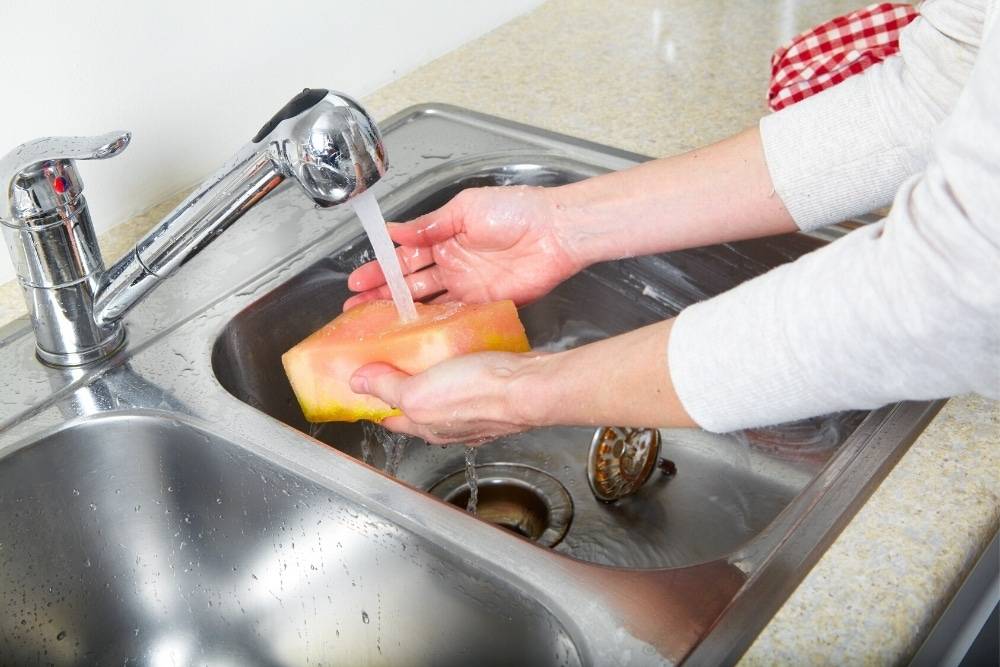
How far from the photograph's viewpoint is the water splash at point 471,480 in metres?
1.04

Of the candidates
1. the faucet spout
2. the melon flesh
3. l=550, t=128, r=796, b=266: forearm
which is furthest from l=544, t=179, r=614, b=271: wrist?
the faucet spout

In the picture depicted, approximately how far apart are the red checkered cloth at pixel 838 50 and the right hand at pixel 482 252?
372 millimetres

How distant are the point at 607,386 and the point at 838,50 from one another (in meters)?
0.66

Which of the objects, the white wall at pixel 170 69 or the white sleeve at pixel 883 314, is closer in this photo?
the white sleeve at pixel 883 314

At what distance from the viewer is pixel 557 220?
3.50 ft

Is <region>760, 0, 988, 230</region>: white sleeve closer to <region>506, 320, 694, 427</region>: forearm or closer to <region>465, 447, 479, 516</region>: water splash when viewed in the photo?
<region>506, 320, 694, 427</region>: forearm

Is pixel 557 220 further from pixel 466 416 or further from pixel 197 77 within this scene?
pixel 197 77

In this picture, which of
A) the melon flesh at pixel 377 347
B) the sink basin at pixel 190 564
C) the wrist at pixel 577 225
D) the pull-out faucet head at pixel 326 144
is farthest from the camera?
the wrist at pixel 577 225

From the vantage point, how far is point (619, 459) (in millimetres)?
1077

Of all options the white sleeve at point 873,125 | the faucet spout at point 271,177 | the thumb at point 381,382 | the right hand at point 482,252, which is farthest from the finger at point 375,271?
the white sleeve at point 873,125

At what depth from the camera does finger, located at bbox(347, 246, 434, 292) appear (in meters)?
1.05

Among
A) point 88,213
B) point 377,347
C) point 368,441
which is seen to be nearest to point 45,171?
point 88,213

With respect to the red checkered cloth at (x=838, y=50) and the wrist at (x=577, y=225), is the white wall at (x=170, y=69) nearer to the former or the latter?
the wrist at (x=577, y=225)

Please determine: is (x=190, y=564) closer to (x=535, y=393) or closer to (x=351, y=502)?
(x=351, y=502)
